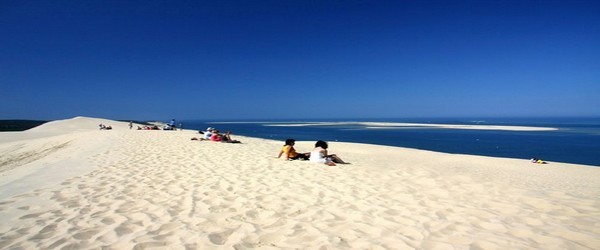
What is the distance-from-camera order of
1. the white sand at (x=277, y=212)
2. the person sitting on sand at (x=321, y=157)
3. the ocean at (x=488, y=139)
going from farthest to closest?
the ocean at (x=488, y=139) < the person sitting on sand at (x=321, y=157) < the white sand at (x=277, y=212)

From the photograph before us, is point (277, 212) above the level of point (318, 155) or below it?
below

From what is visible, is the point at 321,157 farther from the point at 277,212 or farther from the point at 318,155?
the point at 277,212

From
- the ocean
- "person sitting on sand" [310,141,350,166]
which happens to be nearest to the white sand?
"person sitting on sand" [310,141,350,166]

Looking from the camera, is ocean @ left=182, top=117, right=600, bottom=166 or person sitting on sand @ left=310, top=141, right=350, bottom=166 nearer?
person sitting on sand @ left=310, top=141, right=350, bottom=166

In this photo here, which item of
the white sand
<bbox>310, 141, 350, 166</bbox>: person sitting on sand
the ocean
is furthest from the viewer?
the ocean

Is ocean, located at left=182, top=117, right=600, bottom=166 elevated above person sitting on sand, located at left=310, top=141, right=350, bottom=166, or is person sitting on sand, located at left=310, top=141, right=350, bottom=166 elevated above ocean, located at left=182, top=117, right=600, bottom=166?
person sitting on sand, located at left=310, top=141, right=350, bottom=166

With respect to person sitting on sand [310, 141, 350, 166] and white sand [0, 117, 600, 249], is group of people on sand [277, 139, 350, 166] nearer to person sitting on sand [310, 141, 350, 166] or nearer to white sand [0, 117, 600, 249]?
person sitting on sand [310, 141, 350, 166]

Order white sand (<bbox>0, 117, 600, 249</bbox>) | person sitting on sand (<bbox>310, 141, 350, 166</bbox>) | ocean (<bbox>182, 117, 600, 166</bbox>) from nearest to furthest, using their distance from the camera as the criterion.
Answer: white sand (<bbox>0, 117, 600, 249</bbox>) → person sitting on sand (<bbox>310, 141, 350, 166</bbox>) → ocean (<bbox>182, 117, 600, 166</bbox>)

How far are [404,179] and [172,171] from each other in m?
6.50

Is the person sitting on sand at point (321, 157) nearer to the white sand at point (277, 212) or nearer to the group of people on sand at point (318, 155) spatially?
the group of people on sand at point (318, 155)

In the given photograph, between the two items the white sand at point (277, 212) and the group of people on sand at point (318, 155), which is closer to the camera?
the white sand at point (277, 212)

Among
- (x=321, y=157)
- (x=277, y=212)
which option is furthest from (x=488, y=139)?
(x=277, y=212)

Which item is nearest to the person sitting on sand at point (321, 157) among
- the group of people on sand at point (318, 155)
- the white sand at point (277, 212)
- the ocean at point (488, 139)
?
the group of people on sand at point (318, 155)

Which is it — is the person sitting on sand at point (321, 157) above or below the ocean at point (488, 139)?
above
